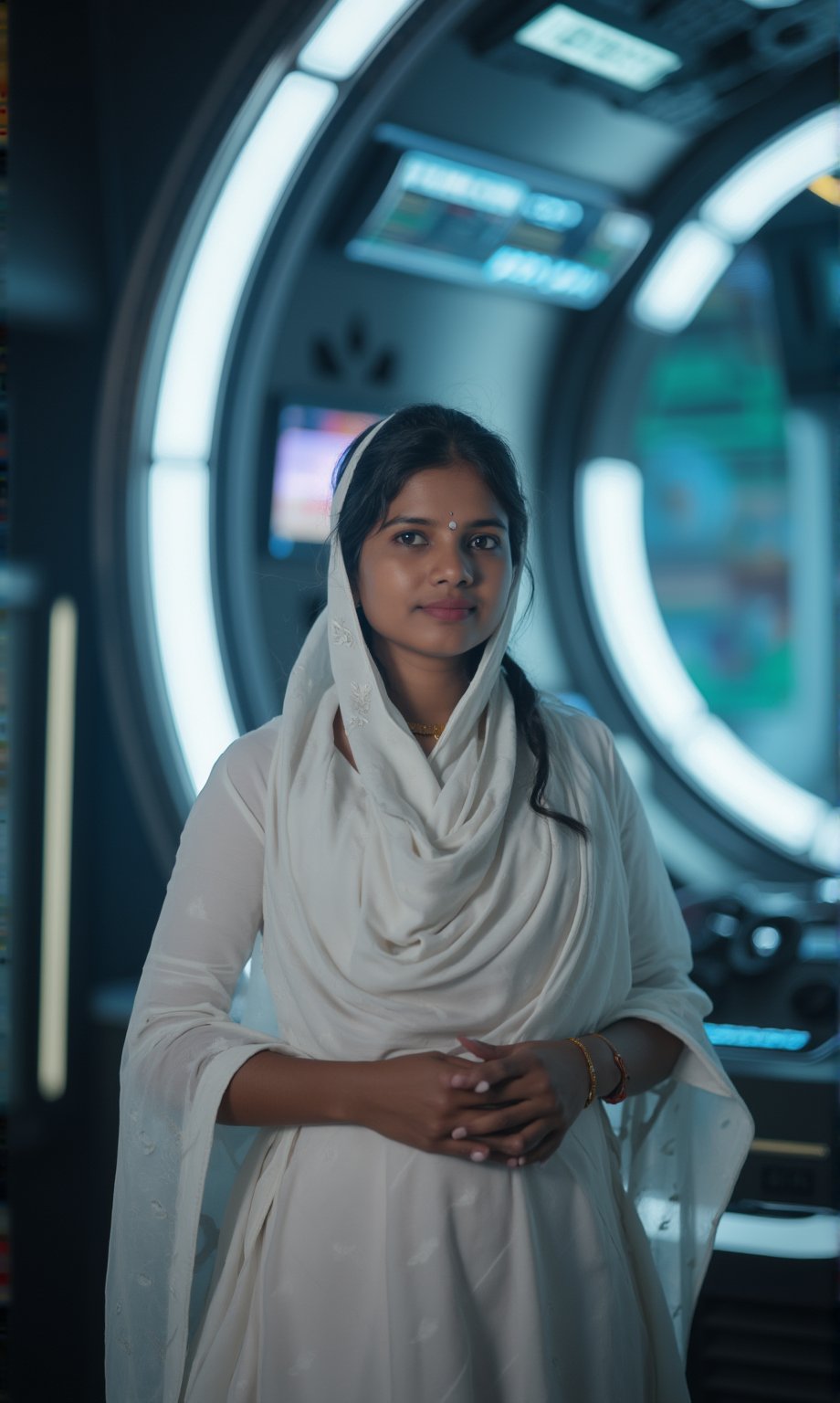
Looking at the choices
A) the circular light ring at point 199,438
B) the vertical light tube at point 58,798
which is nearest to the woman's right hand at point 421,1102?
the circular light ring at point 199,438

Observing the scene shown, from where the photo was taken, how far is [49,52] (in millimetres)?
1923

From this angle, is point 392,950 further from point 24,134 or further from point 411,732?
point 24,134

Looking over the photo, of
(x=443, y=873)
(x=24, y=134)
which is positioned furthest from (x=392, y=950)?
(x=24, y=134)

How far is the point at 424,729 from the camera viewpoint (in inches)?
43.4

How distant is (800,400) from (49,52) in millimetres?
2150

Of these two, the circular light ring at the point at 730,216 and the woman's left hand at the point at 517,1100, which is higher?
the circular light ring at the point at 730,216

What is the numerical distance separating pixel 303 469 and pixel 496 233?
1.94 ft

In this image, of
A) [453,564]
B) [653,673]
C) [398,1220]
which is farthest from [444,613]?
[653,673]

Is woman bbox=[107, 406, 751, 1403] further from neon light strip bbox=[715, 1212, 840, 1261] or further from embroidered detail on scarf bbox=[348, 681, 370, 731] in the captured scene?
neon light strip bbox=[715, 1212, 840, 1261]

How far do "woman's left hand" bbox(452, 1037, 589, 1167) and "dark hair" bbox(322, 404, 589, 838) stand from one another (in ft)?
0.66

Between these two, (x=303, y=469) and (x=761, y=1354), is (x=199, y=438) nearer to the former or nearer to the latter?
(x=303, y=469)

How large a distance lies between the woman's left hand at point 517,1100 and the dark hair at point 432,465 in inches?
7.9

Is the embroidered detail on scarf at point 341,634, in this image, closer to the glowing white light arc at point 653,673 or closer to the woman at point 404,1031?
the woman at point 404,1031

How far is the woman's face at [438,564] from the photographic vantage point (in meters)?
1.03
